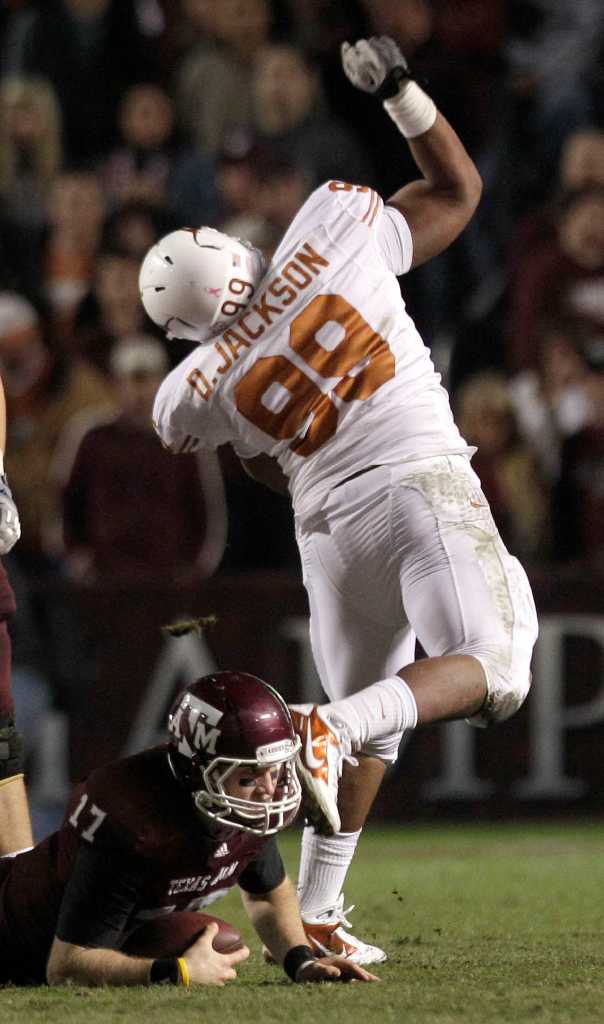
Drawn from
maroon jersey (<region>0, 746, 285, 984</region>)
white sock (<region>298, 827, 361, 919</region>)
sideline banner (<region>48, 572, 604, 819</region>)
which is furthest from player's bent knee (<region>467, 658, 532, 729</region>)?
sideline banner (<region>48, 572, 604, 819</region>)

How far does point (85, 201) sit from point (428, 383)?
225 inches

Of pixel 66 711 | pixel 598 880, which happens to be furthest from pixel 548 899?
pixel 66 711

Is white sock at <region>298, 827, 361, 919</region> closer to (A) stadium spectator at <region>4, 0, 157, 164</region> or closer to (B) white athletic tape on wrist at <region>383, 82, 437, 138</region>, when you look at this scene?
(B) white athletic tape on wrist at <region>383, 82, 437, 138</region>

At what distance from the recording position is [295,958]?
13.2ft

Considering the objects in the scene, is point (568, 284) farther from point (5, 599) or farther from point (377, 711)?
point (377, 711)

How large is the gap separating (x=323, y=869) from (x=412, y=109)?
80.5 inches

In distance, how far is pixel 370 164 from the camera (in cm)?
962

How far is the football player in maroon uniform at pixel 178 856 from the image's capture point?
3.82 metres

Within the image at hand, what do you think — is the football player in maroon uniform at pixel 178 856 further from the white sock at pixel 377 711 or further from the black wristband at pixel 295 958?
the white sock at pixel 377 711

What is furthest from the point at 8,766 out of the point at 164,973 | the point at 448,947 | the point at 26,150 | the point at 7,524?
the point at 26,150

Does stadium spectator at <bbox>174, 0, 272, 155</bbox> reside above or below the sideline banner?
above

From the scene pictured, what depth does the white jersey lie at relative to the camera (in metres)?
4.45

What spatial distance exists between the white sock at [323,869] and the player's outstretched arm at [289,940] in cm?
59

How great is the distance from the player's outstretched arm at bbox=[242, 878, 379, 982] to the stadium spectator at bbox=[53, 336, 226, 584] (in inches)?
166
